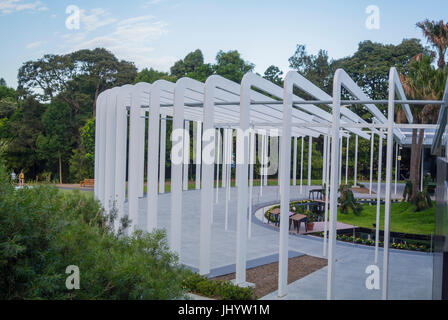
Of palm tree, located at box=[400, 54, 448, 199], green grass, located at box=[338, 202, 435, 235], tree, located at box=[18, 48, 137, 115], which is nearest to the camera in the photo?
green grass, located at box=[338, 202, 435, 235]

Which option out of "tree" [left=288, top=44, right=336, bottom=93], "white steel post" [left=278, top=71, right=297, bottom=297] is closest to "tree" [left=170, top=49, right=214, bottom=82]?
"tree" [left=288, top=44, right=336, bottom=93]

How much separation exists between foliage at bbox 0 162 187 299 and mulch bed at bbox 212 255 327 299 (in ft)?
11.9

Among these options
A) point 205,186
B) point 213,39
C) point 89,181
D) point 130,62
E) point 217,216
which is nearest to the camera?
point 205,186

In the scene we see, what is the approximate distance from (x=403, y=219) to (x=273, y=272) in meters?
9.09

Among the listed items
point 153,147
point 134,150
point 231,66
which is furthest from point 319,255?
point 231,66

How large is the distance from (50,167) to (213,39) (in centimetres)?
2197

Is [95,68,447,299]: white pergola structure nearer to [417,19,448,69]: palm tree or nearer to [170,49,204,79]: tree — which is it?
[417,19,448,69]: palm tree

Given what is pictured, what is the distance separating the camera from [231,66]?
39.0 metres

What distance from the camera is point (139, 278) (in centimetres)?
371

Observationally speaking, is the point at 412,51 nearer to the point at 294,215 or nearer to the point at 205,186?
the point at 294,215

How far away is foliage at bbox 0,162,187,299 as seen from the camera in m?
3.15

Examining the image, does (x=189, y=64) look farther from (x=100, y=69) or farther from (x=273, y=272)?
(x=273, y=272)

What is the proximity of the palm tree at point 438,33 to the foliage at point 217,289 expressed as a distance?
23.4 metres
